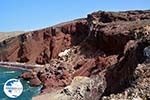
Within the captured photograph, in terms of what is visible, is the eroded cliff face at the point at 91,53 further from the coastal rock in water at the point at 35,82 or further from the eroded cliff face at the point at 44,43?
the coastal rock in water at the point at 35,82

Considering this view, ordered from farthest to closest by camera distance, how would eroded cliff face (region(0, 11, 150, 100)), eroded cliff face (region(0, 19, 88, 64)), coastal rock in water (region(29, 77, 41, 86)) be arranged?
eroded cliff face (region(0, 19, 88, 64)), coastal rock in water (region(29, 77, 41, 86)), eroded cliff face (region(0, 11, 150, 100))

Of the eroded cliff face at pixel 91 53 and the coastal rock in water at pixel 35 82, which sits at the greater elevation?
the eroded cliff face at pixel 91 53

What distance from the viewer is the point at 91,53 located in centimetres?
8369

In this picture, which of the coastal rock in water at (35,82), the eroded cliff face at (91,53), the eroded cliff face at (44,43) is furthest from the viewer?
the eroded cliff face at (44,43)

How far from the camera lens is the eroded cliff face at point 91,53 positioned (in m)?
37.1

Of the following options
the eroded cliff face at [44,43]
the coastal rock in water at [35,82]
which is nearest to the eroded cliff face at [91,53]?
the eroded cliff face at [44,43]

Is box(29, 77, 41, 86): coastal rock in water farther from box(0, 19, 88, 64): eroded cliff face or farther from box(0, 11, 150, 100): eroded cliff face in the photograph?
box(0, 19, 88, 64): eroded cliff face

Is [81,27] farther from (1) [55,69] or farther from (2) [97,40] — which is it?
(1) [55,69]

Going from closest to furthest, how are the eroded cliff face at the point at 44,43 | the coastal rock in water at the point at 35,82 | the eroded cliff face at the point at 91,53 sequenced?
1. the eroded cliff face at the point at 91,53
2. the coastal rock in water at the point at 35,82
3. the eroded cliff face at the point at 44,43

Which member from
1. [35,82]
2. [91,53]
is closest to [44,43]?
[35,82]

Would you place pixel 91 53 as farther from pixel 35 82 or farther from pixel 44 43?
pixel 44 43

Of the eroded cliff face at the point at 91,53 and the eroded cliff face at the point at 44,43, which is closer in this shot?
the eroded cliff face at the point at 91,53

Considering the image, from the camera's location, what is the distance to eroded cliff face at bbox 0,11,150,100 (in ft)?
122

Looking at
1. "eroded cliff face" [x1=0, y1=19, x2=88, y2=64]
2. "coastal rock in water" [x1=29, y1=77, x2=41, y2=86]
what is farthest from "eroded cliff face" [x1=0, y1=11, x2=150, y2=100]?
"coastal rock in water" [x1=29, y1=77, x2=41, y2=86]
